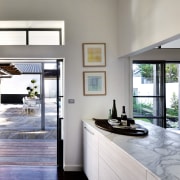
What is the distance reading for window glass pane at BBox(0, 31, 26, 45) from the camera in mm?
4456

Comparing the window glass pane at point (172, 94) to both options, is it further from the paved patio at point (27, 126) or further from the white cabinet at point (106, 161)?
the paved patio at point (27, 126)

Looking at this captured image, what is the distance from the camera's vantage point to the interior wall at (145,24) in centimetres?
228

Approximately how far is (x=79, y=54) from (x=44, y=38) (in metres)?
0.82

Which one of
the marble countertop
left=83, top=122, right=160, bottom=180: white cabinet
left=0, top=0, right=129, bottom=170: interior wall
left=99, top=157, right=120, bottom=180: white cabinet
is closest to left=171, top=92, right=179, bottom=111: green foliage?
left=0, top=0, right=129, bottom=170: interior wall

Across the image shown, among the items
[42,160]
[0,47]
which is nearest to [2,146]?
[42,160]

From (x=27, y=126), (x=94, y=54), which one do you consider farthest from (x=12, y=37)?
(x=27, y=126)

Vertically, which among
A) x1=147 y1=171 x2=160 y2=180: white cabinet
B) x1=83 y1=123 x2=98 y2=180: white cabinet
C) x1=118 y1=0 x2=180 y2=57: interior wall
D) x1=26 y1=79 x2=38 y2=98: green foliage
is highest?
x1=118 y1=0 x2=180 y2=57: interior wall

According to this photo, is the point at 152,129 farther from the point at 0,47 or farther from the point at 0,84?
the point at 0,84

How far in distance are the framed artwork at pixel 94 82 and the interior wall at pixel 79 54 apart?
7 cm

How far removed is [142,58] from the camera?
5344 millimetres

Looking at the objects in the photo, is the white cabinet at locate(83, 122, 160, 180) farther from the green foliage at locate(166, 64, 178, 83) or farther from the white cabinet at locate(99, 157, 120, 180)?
the green foliage at locate(166, 64, 178, 83)

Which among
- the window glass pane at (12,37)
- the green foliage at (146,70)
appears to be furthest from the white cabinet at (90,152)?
the green foliage at (146,70)

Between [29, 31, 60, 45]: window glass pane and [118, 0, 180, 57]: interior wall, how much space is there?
1211mm

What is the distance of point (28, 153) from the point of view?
213 inches
